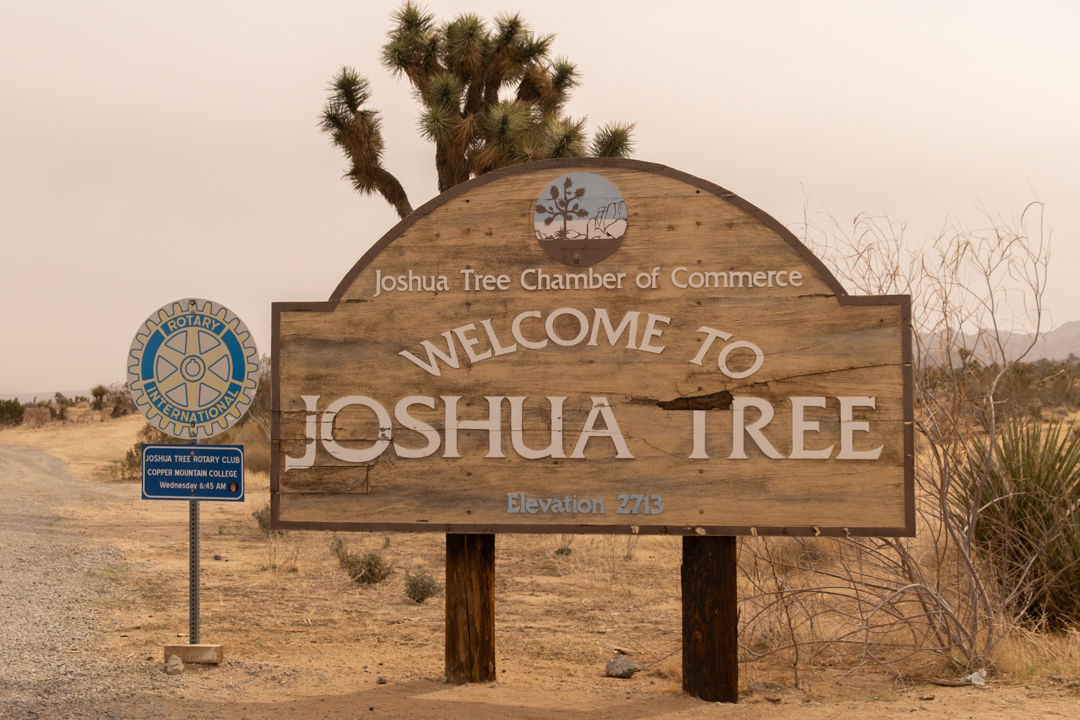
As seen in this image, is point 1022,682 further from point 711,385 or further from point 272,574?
point 272,574

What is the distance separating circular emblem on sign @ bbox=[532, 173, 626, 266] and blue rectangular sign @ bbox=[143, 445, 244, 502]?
2.60 meters

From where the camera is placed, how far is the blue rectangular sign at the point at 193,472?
19.6 feet

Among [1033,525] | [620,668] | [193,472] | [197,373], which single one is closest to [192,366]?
[197,373]

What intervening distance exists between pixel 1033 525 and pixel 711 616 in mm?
3133

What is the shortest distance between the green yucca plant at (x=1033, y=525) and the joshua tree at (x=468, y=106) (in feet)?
35.5

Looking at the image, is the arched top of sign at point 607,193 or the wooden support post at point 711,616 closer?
the arched top of sign at point 607,193

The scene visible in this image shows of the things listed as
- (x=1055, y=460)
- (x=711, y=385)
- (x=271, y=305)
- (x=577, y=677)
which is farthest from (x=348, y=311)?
(x=1055, y=460)

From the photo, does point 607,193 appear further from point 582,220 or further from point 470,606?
point 470,606

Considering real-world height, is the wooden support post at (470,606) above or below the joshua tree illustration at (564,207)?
below

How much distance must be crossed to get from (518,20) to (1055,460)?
13960 millimetres

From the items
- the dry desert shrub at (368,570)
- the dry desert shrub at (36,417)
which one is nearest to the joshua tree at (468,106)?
the dry desert shrub at (368,570)

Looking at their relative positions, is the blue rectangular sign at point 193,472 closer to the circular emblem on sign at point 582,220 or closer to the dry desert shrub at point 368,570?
the circular emblem on sign at point 582,220

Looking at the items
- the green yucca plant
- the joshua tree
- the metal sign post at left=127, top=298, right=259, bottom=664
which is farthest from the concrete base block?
the joshua tree

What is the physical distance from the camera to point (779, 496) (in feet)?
16.5
